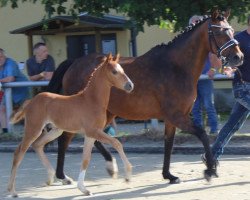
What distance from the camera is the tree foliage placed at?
11.4m

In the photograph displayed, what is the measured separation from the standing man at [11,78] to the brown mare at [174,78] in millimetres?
4685

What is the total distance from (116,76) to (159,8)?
416 centimetres

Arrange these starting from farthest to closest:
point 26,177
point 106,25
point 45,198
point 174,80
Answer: point 106,25 → point 26,177 → point 174,80 → point 45,198

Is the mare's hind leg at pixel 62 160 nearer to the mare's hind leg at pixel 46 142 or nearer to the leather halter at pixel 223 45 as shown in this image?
the mare's hind leg at pixel 46 142

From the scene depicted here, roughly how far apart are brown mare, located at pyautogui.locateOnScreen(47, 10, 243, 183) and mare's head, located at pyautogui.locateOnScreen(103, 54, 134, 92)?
97 centimetres

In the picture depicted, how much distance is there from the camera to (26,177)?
31.3 feet

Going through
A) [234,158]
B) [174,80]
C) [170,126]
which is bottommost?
[234,158]

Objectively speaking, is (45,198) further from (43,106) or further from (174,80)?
(174,80)

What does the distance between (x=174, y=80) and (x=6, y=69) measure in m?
5.80

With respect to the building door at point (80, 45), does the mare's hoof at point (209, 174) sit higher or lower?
lower

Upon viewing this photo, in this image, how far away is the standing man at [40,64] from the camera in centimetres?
1266

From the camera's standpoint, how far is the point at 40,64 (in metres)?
12.9

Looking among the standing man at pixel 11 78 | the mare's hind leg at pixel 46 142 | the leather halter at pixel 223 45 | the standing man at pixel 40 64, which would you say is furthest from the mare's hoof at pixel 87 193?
the standing man at pixel 11 78

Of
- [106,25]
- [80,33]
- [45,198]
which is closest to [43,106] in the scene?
[45,198]
